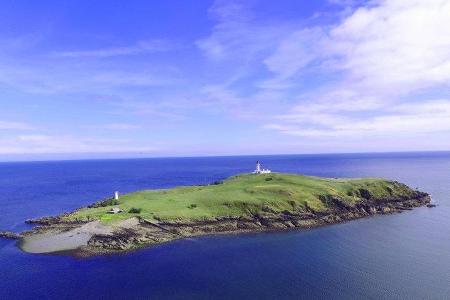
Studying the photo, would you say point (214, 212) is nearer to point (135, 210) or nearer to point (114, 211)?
point (135, 210)

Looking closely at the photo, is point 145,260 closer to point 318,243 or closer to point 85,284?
point 85,284

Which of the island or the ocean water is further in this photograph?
the island

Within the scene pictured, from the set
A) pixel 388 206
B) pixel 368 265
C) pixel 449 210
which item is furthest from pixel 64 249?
pixel 449 210

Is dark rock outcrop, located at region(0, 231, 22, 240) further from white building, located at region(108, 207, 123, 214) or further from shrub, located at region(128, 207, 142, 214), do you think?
shrub, located at region(128, 207, 142, 214)

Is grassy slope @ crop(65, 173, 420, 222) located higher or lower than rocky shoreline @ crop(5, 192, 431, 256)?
higher

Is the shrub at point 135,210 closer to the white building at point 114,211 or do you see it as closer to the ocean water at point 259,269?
the white building at point 114,211

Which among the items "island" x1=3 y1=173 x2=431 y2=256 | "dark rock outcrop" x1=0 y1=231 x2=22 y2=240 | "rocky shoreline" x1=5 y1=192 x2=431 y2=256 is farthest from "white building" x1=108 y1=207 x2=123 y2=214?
"dark rock outcrop" x1=0 y1=231 x2=22 y2=240

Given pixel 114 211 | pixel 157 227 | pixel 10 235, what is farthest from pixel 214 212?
pixel 10 235
